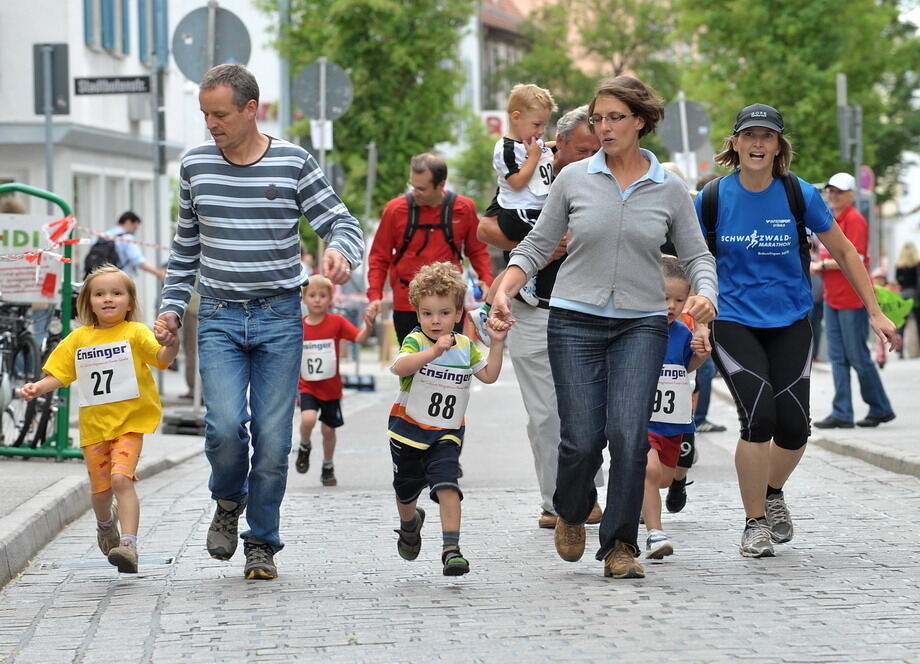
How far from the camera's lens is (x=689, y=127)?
20484 mm

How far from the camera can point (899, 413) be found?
15.5 m

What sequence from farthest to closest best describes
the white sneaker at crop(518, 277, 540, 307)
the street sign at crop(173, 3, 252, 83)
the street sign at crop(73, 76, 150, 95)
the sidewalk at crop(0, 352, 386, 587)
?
the street sign at crop(73, 76, 150, 95), the street sign at crop(173, 3, 252, 83), the white sneaker at crop(518, 277, 540, 307), the sidewalk at crop(0, 352, 386, 587)

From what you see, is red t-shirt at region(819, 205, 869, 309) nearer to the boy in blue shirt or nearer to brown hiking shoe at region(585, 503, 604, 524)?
brown hiking shoe at region(585, 503, 604, 524)

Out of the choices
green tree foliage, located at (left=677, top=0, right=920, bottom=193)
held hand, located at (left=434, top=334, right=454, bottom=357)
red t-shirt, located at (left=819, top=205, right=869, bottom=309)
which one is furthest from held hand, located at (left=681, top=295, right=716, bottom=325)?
green tree foliage, located at (left=677, top=0, right=920, bottom=193)

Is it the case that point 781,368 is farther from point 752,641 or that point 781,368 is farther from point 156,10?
point 156,10

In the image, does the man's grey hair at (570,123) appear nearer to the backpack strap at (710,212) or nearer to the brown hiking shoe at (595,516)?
the backpack strap at (710,212)

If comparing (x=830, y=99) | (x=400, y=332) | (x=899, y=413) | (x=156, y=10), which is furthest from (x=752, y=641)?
(x=830, y=99)

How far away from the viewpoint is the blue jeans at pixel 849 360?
13719 mm

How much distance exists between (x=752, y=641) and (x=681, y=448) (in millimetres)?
2681

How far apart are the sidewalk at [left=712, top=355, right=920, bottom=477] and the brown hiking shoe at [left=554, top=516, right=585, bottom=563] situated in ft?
13.8

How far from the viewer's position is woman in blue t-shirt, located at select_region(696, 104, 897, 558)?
759cm

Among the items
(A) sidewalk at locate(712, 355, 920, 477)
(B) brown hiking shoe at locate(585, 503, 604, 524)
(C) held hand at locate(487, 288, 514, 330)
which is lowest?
(A) sidewalk at locate(712, 355, 920, 477)

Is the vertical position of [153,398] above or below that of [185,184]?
below

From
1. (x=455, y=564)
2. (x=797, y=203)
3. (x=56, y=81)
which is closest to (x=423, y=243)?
(x=797, y=203)
